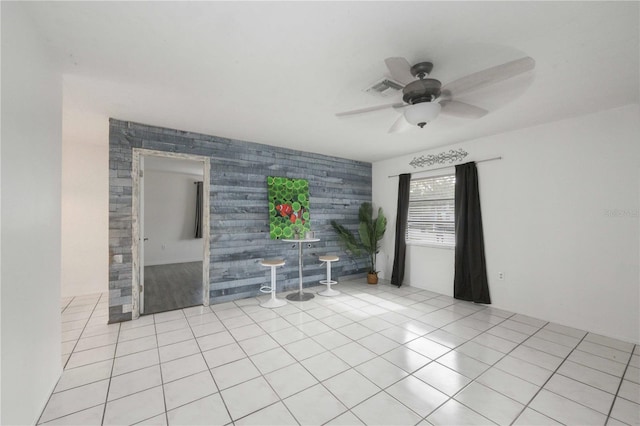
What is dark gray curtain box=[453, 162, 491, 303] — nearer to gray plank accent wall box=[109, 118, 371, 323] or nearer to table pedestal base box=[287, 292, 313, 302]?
gray plank accent wall box=[109, 118, 371, 323]

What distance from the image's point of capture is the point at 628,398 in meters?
1.86

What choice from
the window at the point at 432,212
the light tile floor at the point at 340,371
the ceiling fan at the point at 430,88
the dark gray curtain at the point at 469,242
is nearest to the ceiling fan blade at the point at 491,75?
the ceiling fan at the point at 430,88

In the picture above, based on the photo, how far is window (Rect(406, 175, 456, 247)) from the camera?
13.9 feet

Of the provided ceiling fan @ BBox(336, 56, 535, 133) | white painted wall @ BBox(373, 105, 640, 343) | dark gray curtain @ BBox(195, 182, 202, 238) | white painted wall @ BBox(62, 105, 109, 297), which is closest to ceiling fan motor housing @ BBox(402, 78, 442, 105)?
ceiling fan @ BBox(336, 56, 535, 133)

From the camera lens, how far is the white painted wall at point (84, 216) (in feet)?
13.4

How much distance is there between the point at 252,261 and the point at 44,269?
2.48 m

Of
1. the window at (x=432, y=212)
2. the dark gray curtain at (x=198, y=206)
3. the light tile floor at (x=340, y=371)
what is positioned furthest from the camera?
the dark gray curtain at (x=198, y=206)

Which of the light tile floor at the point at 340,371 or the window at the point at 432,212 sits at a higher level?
the window at the point at 432,212

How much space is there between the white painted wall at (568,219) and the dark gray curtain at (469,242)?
4.4 inches

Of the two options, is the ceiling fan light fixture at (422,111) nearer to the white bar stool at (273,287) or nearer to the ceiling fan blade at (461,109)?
the ceiling fan blade at (461,109)

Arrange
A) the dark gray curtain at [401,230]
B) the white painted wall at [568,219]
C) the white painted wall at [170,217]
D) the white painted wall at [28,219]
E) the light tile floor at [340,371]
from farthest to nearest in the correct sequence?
1. the white painted wall at [170,217]
2. the dark gray curtain at [401,230]
3. the white painted wall at [568,219]
4. the light tile floor at [340,371]
5. the white painted wall at [28,219]

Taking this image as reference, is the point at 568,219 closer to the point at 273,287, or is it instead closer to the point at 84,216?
the point at 273,287

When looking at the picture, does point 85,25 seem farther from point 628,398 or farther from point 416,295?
point 416,295

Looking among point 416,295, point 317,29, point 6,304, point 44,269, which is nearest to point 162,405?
point 6,304
